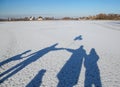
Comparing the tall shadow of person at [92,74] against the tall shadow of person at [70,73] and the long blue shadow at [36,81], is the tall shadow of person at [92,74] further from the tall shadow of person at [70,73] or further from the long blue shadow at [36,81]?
the long blue shadow at [36,81]

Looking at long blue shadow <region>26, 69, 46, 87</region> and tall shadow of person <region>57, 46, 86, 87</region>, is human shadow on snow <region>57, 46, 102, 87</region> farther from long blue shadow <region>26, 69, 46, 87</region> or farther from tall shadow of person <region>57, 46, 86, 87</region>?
long blue shadow <region>26, 69, 46, 87</region>

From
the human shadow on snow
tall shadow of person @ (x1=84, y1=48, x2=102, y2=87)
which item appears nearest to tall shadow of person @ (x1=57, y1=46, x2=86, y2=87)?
the human shadow on snow

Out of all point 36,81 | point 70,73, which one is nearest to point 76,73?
point 70,73

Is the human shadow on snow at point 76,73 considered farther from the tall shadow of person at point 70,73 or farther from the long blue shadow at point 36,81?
the long blue shadow at point 36,81

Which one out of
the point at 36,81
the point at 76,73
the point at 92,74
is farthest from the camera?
the point at 76,73

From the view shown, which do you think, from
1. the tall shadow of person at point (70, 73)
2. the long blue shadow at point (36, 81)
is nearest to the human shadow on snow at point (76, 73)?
the tall shadow of person at point (70, 73)

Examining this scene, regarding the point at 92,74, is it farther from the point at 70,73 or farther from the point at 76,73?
the point at 70,73

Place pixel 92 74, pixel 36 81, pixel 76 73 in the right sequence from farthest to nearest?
pixel 76 73, pixel 92 74, pixel 36 81

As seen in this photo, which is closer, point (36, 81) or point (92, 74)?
point (36, 81)

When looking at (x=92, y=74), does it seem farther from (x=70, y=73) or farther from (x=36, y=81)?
(x=36, y=81)

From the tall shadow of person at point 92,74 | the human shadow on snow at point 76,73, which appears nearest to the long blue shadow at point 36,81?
the human shadow on snow at point 76,73

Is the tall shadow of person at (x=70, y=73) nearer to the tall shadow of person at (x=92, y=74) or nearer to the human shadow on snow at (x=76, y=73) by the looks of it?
the human shadow on snow at (x=76, y=73)

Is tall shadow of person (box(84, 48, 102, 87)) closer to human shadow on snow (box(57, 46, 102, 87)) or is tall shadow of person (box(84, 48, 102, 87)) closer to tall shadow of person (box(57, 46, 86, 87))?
human shadow on snow (box(57, 46, 102, 87))

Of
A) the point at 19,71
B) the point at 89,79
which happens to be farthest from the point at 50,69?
the point at 89,79
